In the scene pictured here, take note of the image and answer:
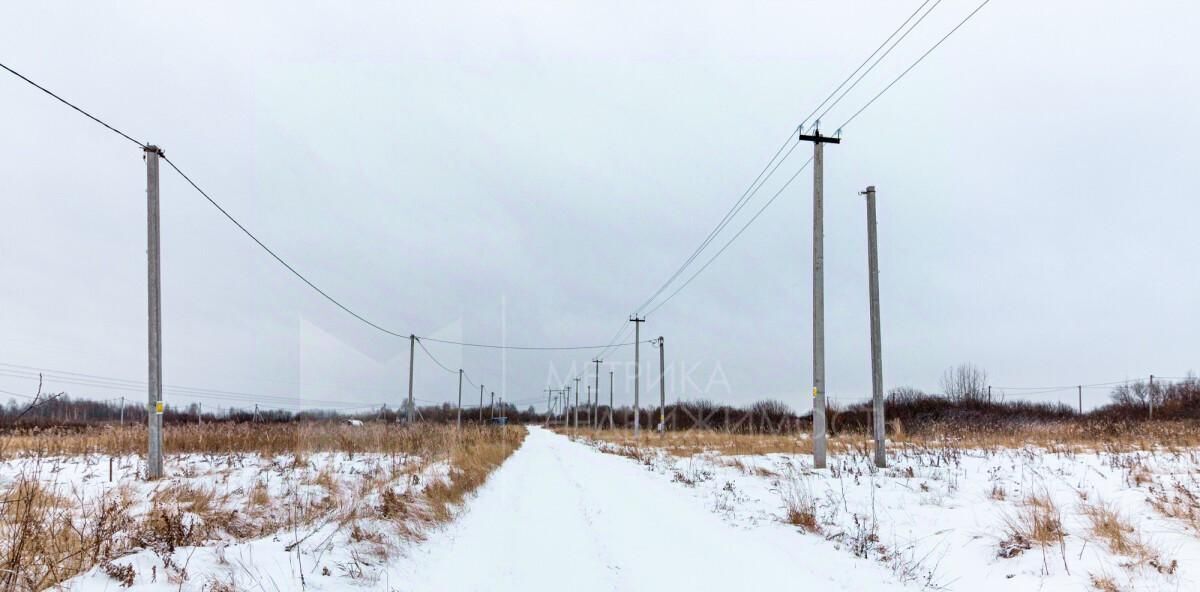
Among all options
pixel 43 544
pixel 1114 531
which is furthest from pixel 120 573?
pixel 1114 531

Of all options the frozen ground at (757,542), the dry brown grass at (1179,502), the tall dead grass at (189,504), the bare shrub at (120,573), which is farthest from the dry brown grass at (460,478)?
the dry brown grass at (1179,502)

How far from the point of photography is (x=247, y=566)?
4.80 m

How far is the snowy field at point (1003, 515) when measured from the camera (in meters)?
5.23

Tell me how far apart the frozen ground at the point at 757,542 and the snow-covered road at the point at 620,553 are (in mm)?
30

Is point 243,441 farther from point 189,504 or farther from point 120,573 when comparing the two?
point 120,573

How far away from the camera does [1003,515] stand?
693cm

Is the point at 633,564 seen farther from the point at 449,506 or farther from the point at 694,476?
the point at 694,476

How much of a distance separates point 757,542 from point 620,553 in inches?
64.8

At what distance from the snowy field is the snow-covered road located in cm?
36

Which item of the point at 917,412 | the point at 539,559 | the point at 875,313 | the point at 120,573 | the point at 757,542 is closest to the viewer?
the point at 120,573

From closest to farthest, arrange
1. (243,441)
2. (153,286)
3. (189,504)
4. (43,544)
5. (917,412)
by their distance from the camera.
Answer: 1. (43,544)
2. (189,504)
3. (153,286)
4. (243,441)
5. (917,412)

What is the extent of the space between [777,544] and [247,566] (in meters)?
5.08

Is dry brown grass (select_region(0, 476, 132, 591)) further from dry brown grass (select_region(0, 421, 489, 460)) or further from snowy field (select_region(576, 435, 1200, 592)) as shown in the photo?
dry brown grass (select_region(0, 421, 489, 460))

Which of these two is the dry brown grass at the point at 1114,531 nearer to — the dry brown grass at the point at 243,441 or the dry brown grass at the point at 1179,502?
the dry brown grass at the point at 1179,502
